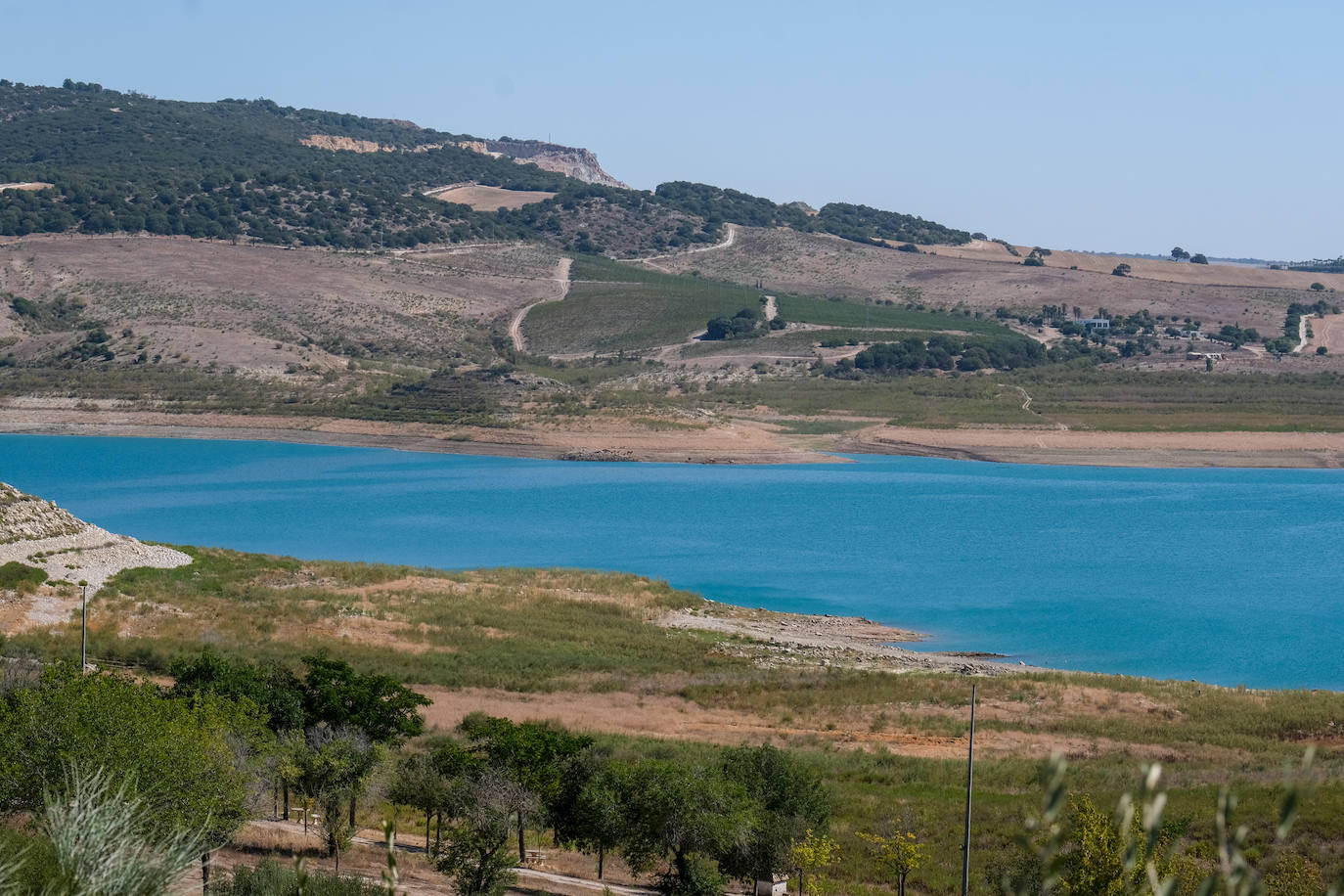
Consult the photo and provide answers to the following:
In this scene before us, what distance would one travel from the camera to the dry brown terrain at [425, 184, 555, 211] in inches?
6865

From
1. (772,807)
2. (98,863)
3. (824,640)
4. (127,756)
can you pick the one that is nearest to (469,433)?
(824,640)

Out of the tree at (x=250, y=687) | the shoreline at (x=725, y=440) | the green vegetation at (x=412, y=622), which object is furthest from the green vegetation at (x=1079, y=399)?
the tree at (x=250, y=687)

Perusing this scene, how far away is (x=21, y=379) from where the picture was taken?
100 meters

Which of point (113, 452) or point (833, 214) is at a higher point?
point (833, 214)

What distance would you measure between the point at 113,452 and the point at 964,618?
5865 centimetres

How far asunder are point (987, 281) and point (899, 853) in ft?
441

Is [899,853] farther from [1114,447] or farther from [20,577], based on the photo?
[1114,447]

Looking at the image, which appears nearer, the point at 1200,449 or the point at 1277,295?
the point at 1200,449

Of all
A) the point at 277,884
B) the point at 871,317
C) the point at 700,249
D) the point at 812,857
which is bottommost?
the point at 812,857

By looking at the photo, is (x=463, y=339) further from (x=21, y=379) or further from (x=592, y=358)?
(x=21, y=379)

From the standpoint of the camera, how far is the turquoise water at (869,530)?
140 feet

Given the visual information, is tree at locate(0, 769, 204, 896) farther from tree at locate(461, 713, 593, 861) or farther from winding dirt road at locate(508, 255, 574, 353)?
winding dirt road at locate(508, 255, 574, 353)

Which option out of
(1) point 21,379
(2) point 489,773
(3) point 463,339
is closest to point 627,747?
(2) point 489,773

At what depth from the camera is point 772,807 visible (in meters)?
19.9
